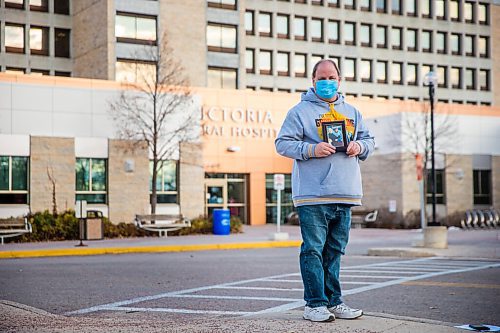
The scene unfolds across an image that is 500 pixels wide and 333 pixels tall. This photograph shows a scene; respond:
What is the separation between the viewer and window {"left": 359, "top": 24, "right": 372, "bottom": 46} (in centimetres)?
6862

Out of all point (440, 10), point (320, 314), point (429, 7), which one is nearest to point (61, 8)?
point (429, 7)

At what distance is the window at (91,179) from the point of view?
32.2 meters

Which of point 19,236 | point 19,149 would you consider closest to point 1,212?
point 19,149

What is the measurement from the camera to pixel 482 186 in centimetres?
4075

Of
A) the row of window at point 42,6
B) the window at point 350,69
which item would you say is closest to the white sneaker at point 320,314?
the row of window at point 42,6

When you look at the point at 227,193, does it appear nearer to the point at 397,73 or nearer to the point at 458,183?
the point at 458,183

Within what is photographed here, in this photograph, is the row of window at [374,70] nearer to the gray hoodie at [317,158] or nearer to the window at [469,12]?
the window at [469,12]

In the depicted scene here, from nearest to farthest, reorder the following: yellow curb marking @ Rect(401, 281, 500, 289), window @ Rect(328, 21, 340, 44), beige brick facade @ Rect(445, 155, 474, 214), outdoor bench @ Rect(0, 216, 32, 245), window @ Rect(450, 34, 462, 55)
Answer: yellow curb marking @ Rect(401, 281, 500, 289) → outdoor bench @ Rect(0, 216, 32, 245) → beige brick facade @ Rect(445, 155, 474, 214) → window @ Rect(328, 21, 340, 44) → window @ Rect(450, 34, 462, 55)

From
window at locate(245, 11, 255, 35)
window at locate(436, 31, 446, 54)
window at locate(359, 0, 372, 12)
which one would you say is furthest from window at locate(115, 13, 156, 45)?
window at locate(436, 31, 446, 54)

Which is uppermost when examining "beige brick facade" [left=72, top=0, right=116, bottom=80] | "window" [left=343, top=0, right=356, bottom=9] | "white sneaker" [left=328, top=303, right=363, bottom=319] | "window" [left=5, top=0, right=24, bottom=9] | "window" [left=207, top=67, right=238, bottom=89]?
"window" [left=343, top=0, right=356, bottom=9]

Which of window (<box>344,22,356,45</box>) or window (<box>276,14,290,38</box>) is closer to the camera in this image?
window (<box>276,14,290,38</box>)

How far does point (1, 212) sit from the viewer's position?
1190 inches

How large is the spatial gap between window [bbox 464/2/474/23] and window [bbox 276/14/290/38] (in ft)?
58.0

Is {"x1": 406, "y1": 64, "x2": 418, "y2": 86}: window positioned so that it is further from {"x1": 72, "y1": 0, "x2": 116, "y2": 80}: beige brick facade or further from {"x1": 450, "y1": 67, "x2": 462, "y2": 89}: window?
{"x1": 72, "y1": 0, "x2": 116, "y2": 80}: beige brick facade
